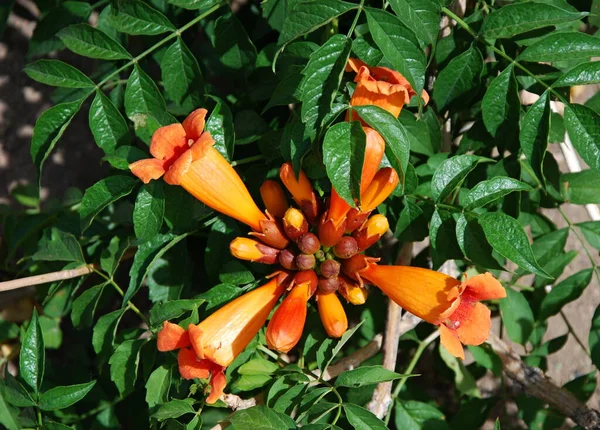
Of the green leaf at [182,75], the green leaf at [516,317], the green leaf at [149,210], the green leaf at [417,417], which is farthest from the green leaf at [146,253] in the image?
the green leaf at [516,317]

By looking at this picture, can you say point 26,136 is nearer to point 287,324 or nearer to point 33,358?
point 33,358

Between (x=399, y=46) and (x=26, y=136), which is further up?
(x=399, y=46)

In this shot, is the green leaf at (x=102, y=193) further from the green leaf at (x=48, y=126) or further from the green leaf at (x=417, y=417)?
the green leaf at (x=417, y=417)

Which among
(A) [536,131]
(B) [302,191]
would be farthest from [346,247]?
(A) [536,131]

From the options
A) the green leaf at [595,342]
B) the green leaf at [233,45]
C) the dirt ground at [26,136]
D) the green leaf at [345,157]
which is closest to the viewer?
the green leaf at [345,157]

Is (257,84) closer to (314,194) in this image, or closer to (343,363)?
(314,194)

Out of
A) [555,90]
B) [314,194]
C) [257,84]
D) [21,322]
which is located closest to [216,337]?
[314,194]

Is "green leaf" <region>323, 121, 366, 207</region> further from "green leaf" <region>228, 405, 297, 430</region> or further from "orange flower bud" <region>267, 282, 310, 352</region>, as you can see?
"green leaf" <region>228, 405, 297, 430</region>
